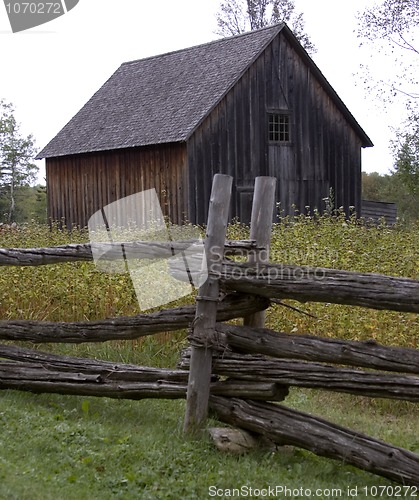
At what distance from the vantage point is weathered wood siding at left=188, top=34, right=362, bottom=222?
19719mm

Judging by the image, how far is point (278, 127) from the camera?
69.4 ft

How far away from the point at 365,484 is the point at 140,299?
4.36m

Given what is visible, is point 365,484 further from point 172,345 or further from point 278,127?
point 278,127

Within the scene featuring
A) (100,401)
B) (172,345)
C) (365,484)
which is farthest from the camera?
(172,345)

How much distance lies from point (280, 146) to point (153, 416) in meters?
15.4

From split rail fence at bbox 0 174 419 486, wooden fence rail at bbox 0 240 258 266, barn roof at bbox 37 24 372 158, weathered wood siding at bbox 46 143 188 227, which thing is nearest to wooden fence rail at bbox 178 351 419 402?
split rail fence at bbox 0 174 419 486

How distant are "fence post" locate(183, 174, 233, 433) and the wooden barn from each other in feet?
43.4

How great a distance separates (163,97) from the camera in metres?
21.4

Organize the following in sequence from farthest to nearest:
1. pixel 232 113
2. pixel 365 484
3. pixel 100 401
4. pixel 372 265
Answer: pixel 232 113
pixel 372 265
pixel 100 401
pixel 365 484

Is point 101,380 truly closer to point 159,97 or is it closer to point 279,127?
point 279,127

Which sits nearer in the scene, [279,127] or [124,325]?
[124,325]

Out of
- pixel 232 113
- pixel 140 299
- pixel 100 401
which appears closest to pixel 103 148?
pixel 232 113

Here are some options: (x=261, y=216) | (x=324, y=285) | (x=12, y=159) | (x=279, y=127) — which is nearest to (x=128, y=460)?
(x=324, y=285)

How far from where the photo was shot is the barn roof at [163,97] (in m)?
19.6
